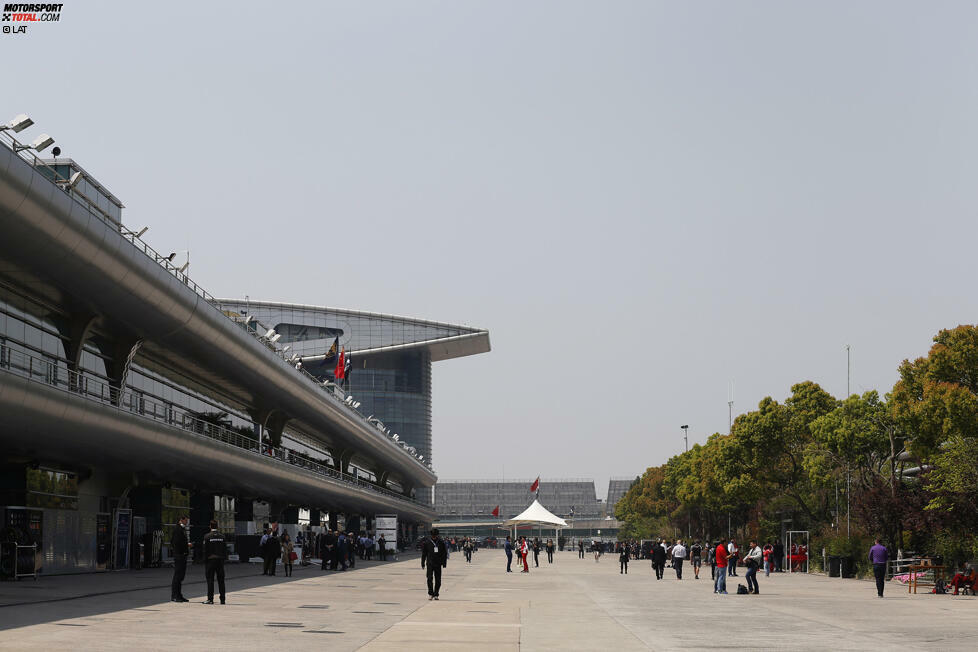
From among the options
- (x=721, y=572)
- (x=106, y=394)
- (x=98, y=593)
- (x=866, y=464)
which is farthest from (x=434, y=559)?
(x=866, y=464)

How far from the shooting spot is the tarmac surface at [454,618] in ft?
52.7

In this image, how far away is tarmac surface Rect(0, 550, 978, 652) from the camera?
16078 millimetres

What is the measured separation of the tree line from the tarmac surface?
6.54m

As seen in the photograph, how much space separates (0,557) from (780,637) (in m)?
22.7

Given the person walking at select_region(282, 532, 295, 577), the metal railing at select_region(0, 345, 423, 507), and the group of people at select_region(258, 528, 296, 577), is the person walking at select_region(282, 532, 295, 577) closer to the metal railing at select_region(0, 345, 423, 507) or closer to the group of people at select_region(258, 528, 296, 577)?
the group of people at select_region(258, 528, 296, 577)

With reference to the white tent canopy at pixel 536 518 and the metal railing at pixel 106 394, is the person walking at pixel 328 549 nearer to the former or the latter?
the metal railing at pixel 106 394

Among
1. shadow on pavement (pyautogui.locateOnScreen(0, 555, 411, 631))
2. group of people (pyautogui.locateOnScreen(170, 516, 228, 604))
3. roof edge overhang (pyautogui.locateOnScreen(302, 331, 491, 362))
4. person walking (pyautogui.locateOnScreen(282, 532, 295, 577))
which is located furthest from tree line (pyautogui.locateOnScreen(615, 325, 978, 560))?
roof edge overhang (pyautogui.locateOnScreen(302, 331, 491, 362))

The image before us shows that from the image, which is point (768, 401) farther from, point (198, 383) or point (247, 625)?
point (247, 625)

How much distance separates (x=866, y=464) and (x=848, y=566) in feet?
21.2

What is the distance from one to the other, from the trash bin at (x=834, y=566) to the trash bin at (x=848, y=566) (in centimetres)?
92

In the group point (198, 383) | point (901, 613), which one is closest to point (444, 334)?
point (198, 383)

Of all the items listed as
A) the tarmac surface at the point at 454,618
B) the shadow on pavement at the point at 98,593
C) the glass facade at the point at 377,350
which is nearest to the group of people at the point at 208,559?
the shadow on pavement at the point at 98,593

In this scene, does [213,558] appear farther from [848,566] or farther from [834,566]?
[834,566]

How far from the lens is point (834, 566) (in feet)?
166
